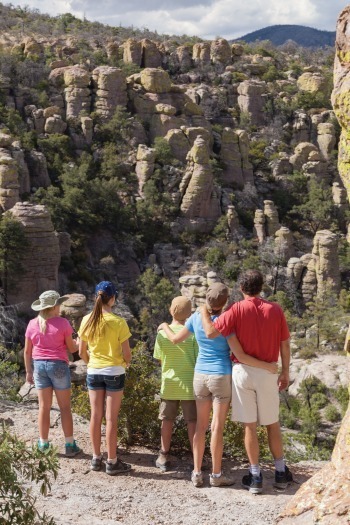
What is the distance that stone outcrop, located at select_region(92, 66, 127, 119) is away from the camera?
2912 centimetres

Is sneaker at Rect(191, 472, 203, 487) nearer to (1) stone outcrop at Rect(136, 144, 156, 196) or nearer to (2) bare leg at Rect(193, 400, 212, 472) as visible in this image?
(2) bare leg at Rect(193, 400, 212, 472)

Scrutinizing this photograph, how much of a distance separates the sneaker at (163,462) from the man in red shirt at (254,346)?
699 millimetres

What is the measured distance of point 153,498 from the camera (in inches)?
154

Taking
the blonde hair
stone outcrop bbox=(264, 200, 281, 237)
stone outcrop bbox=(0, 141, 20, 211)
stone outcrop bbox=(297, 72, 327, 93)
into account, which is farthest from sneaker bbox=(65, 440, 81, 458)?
stone outcrop bbox=(297, 72, 327, 93)

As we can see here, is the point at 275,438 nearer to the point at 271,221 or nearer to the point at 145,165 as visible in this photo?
the point at 271,221

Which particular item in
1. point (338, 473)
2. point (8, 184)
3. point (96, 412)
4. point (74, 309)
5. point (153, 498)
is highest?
point (8, 184)

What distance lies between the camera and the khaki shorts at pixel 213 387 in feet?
12.8

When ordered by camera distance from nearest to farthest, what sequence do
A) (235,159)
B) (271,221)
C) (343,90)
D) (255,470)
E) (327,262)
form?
1. (343,90)
2. (255,470)
3. (327,262)
4. (271,221)
5. (235,159)

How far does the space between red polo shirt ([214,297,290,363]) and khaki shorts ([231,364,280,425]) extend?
108 millimetres

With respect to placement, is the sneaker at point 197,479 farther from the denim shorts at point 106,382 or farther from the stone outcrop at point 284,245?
the stone outcrop at point 284,245

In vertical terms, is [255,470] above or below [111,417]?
below

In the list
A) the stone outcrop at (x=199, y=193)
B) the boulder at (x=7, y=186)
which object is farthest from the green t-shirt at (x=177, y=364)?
the stone outcrop at (x=199, y=193)

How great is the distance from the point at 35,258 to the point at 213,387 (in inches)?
604

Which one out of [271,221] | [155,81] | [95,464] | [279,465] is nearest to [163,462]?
[95,464]
